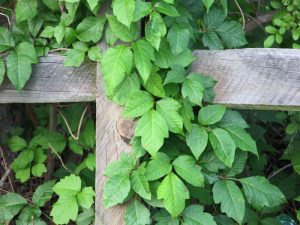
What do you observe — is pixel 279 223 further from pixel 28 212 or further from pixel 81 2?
pixel 81 2

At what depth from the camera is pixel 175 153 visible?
1559mm

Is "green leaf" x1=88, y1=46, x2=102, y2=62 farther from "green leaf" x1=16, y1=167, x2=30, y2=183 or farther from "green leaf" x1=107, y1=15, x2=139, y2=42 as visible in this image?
"green leaf" x1=16, y1=167, x2=30, y2=183

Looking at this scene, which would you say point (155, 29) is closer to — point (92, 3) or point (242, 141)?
point (92, 3)

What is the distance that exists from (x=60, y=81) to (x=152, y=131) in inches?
15.5

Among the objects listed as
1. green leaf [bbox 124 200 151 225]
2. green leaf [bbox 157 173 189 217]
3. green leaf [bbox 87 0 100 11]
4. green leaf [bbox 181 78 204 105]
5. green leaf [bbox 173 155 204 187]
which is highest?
green leaf [bbox 87 0 100 11]

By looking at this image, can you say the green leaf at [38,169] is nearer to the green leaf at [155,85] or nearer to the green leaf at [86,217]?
the green leaf at [86,217]

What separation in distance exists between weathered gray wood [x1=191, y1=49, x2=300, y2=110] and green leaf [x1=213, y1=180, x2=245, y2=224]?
0.28m

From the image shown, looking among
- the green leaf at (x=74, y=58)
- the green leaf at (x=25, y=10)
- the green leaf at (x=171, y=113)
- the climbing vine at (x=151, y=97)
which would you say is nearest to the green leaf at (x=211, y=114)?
the climbing vine at (x=151, y=97)

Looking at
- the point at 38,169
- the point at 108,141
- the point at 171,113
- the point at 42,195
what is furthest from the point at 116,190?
the point at 38,169

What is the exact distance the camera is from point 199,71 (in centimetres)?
154

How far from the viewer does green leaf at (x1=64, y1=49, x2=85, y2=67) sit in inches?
61.1

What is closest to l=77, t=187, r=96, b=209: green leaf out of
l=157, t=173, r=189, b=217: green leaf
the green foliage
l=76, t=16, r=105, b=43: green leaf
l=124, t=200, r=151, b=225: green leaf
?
l=124, t=200, r=151, b=225: green leaf

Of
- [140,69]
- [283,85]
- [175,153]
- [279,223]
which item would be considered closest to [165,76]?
[140,69]

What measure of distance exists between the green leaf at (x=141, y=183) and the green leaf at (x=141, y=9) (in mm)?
457
